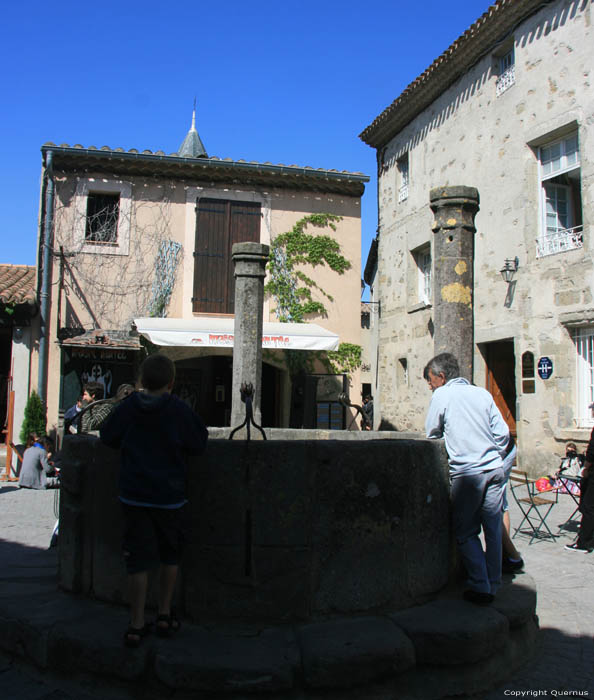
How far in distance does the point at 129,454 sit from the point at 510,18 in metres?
10.7

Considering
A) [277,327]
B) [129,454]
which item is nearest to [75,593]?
[129,454]

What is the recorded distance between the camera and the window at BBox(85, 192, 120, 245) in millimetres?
12883

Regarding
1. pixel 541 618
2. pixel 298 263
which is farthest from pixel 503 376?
pixel 541 618

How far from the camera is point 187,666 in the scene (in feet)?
8.57

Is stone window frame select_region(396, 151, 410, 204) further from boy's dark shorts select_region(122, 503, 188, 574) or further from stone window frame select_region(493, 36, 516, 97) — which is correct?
boy's dark shorts select_region(122, 503, 188, 574)

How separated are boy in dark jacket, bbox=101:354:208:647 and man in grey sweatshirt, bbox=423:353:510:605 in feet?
4.72

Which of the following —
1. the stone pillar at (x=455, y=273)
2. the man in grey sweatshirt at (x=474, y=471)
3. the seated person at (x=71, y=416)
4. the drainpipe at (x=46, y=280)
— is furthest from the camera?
the drainpipe at (x=46, y=280)

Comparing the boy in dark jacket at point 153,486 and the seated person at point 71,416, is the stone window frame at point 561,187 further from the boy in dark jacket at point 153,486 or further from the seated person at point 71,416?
the boy in dark jacket at point 153,486

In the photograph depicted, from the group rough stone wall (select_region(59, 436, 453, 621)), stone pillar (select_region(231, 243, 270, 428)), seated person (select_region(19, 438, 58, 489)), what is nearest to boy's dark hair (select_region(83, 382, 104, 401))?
stone pillar (select_region(231, 243, 270, 428))

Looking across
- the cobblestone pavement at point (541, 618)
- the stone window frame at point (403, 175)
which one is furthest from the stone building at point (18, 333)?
the stone window frame at point (403, 175)

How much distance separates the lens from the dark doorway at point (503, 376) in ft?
37.2

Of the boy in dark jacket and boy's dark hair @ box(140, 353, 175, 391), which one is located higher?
boy's dark hair @ box(140, 353, 175, 391)

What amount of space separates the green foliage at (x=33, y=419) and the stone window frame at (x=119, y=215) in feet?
10.3

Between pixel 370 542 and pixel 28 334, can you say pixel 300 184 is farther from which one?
pixel 370 542
